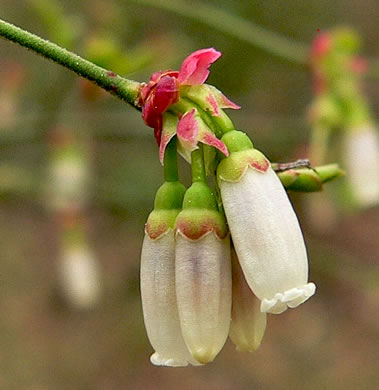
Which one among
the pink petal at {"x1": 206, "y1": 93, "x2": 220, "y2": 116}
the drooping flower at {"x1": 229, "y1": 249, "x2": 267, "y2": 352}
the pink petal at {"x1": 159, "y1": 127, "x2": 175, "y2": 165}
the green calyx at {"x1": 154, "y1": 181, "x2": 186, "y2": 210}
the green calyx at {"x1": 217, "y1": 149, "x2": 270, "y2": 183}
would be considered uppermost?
the pink petal at {"x1": 206, "y1": 93, "x2": 220, "y2": 116}

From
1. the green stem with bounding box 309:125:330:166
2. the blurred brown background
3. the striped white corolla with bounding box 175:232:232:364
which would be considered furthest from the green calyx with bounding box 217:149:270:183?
the blurred brown background

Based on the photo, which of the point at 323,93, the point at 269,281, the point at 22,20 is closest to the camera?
the point at 269,281

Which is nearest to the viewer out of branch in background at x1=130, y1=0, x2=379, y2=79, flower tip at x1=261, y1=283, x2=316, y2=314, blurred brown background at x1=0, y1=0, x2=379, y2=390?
flower tip at x1=261, y1=283, x2=316, y2=314

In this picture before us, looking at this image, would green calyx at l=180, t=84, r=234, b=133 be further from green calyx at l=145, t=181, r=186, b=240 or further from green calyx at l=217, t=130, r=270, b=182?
green calyx at l=145, t=181, r=186, b=240

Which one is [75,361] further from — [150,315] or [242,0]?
[150,315]

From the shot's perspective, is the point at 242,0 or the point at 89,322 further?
the point at 89,322

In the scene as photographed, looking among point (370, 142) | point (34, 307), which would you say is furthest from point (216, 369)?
point (370, 142)
